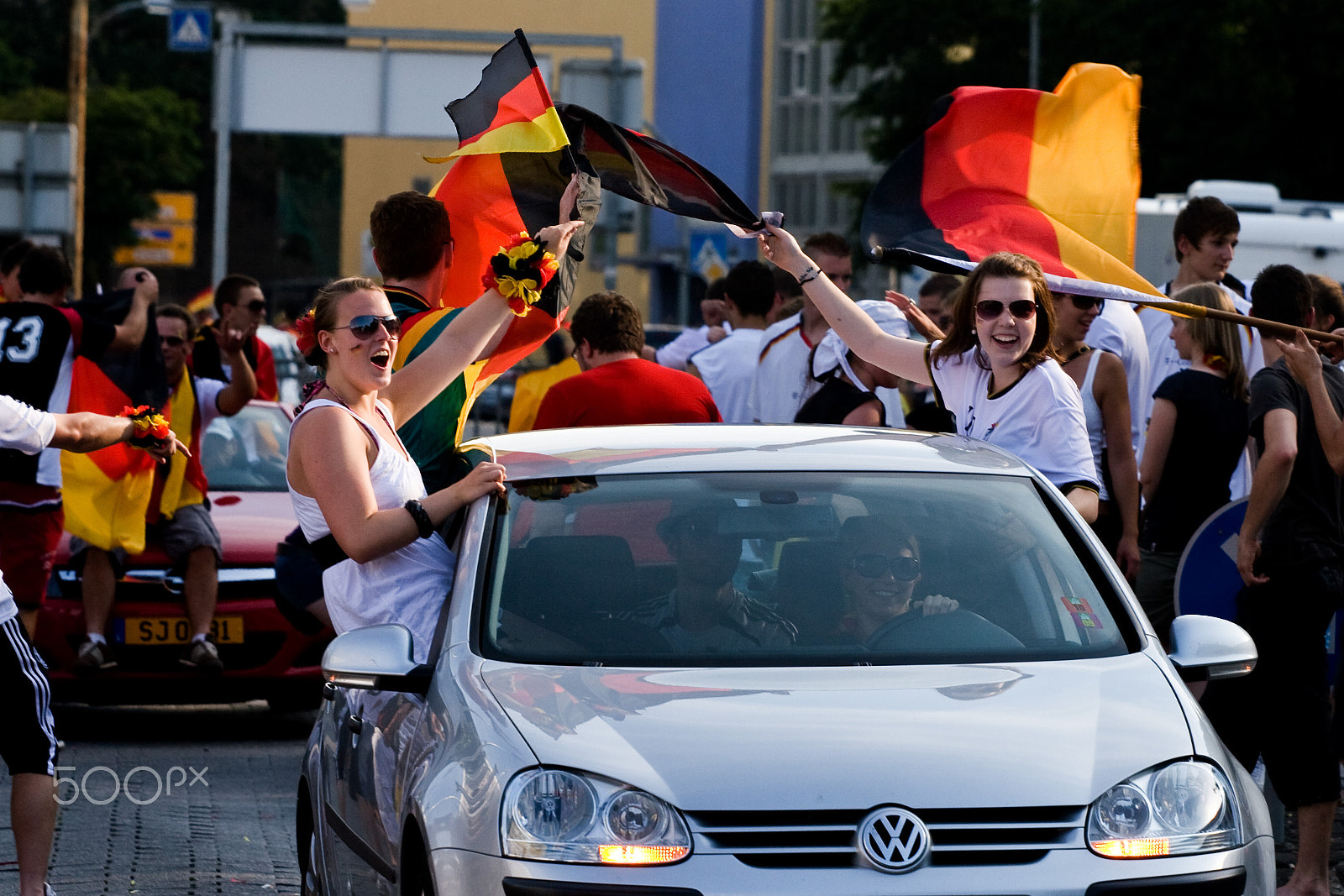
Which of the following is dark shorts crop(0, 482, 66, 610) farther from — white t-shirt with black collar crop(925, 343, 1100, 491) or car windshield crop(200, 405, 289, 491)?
white t-shirt with black collar crop(925, 343, 1100, 491)

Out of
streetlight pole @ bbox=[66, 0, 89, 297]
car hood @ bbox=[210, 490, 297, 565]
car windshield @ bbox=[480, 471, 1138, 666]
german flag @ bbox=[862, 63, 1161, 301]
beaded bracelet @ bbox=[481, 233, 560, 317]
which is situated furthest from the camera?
streetlight pole @ bbox=[66, 0, 89, 297]

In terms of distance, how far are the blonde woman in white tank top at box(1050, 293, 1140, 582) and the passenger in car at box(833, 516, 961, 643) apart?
2.87 metres

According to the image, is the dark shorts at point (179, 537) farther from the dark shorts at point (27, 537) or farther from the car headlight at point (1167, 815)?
the car headlight at point (1167, 815)

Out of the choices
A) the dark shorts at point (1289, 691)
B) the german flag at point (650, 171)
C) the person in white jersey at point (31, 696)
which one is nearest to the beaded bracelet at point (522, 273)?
the german flag at point (650, 171)

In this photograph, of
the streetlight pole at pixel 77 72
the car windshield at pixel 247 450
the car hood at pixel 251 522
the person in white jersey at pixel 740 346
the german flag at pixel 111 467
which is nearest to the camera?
the german flag at pixel 111 467

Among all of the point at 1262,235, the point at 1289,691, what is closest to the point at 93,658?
the point at 1289,691

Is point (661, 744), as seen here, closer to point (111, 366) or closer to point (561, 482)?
point (561, 482)

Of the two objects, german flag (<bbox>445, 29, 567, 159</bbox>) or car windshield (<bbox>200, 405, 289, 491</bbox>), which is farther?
car windshield (<bbox>200, 405, 289, 491</bbox>)

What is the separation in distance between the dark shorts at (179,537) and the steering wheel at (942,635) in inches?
234

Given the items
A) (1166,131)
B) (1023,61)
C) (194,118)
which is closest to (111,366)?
(1166,131)

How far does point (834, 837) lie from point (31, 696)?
2.96 metres

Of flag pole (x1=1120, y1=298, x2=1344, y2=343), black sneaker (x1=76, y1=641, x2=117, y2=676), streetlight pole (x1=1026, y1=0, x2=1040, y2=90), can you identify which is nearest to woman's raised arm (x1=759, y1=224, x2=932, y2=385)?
flag pole (x1=1120, y1=298, x2=1344, y2=343)

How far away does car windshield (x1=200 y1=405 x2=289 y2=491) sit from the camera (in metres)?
11.3

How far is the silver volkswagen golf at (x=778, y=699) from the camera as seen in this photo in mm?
3922
